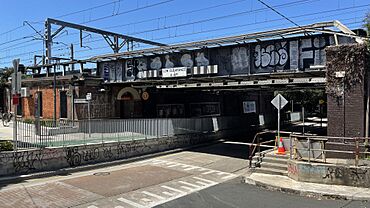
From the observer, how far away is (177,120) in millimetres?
23188

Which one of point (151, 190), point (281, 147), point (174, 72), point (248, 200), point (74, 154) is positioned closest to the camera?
point (248, 200)

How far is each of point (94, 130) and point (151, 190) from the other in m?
7.37

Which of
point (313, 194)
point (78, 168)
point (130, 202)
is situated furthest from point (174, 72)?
point (313, 194)

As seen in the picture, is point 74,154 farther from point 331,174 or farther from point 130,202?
point 331,174

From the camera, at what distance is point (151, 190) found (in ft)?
39.7

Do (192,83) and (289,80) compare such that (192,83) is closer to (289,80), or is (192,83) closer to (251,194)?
(289,80)

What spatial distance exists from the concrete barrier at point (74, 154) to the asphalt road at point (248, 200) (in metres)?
7.00

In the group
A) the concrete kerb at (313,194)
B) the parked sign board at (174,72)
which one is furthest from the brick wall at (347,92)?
the parked sign board at (174,72)

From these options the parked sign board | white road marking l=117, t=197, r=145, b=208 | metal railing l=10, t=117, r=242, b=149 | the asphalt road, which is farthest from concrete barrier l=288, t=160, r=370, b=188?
metal railing l=10, t=117, r=242, b=149

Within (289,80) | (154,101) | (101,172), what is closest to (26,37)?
(154,101)

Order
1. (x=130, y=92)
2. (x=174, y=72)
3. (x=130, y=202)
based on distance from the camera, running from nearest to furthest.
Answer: (x=130, y=202)
(x=174, y=72)
(x=130, y=92)

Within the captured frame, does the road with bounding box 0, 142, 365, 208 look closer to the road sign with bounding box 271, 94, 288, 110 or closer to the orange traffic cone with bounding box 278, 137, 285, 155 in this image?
the orange traffic cone with bounding box 278, 137, 285, 155

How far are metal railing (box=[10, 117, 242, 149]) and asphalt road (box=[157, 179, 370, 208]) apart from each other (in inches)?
302

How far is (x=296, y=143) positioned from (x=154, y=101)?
19183 mm
